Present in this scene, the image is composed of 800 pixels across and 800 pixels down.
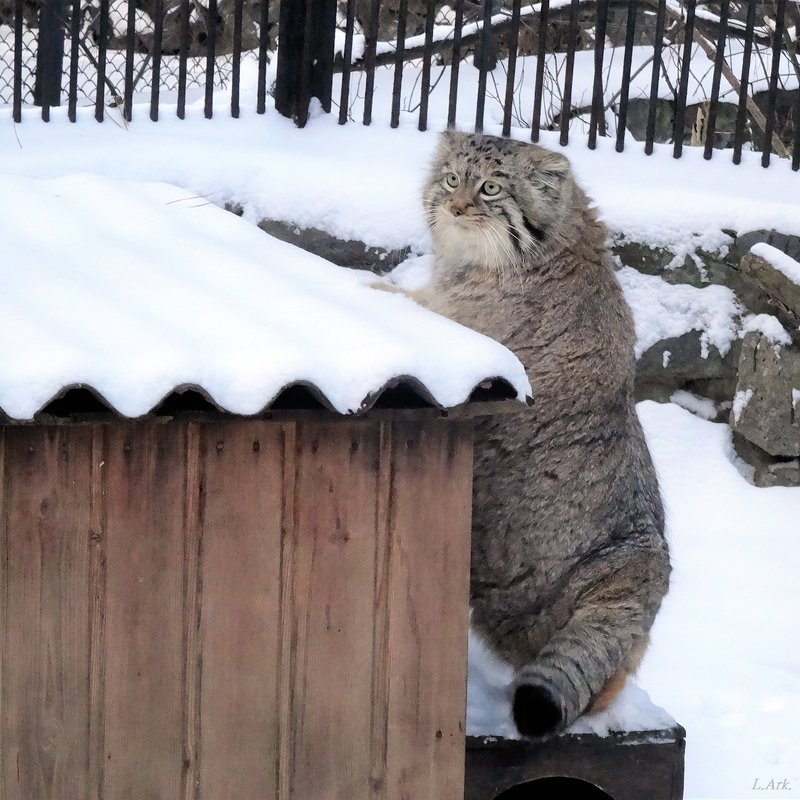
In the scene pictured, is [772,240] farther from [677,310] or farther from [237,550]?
[237,550]

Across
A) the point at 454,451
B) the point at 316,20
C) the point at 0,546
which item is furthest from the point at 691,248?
the point at 0,546

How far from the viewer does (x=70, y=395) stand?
103 inches

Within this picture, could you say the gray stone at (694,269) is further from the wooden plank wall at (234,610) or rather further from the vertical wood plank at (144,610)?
the vertical wood plank at (144,610)

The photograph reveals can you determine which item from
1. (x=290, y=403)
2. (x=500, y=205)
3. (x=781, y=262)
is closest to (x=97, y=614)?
(x=290, y=403)

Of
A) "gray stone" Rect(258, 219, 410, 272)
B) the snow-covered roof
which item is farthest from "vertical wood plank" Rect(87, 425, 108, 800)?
"gray stone" Rect(258, 219, 410, 272)

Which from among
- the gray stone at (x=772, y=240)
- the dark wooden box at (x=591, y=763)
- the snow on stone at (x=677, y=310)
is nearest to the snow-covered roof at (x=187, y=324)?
the dark wooden box at (x=591, y=763)

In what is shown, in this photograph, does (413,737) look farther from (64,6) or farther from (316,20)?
(64,6)

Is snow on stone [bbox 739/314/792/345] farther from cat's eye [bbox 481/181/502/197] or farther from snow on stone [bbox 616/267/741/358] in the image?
cat's eye [bbox 481/181/502/197]

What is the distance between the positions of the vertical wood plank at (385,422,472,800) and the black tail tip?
0.27m

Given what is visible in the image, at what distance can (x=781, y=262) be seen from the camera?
6.34 m

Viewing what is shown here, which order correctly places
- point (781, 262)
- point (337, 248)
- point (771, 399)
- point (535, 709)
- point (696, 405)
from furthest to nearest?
point (696, 405), point (771, 399), point (337, 248), point (781, 262), point (535, 709)

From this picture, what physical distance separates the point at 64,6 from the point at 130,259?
16.0ft

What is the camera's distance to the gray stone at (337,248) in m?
6.41

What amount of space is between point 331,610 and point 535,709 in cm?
76
